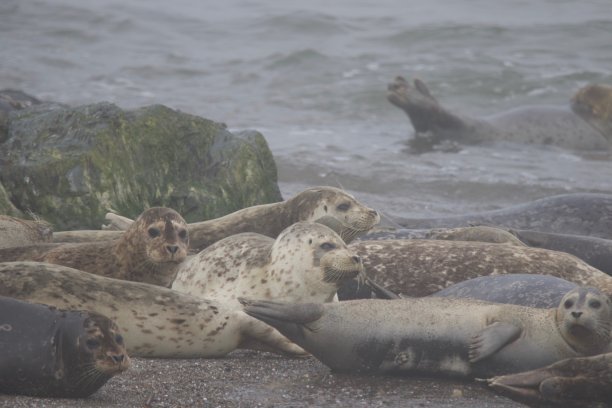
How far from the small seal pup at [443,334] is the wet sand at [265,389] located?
0.28 feet

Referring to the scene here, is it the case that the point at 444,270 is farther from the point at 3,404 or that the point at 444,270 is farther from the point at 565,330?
the point at 3,404

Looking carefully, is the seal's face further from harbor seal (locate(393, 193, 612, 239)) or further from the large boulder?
harbor seal (locate(393, 193, 612, 239))

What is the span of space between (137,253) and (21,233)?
1.04 metres

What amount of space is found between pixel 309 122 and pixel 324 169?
318 cm

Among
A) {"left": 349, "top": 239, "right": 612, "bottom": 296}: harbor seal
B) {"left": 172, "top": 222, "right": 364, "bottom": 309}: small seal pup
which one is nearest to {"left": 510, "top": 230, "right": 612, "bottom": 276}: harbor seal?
{"left": 349, "top": 239, "right": 612, "bottom": 296}: harbor seal

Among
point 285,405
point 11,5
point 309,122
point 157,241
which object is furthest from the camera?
point 11,5

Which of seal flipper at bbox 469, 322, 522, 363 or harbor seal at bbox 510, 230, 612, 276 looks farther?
harbor seal at bbox 510, 230, 612, 276

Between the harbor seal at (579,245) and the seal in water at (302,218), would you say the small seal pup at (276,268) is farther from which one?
the harbor seal at (579,245)

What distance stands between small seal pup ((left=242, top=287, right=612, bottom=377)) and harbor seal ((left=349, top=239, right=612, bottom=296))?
1446mm

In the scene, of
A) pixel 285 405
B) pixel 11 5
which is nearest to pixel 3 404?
pixel 285 405

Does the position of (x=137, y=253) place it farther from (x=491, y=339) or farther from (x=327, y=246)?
(x=491, y=339)

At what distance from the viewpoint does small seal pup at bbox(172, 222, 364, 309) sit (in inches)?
230

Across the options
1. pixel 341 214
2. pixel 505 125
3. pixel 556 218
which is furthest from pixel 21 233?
pixel 505 125

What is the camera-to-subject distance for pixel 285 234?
6070mm
